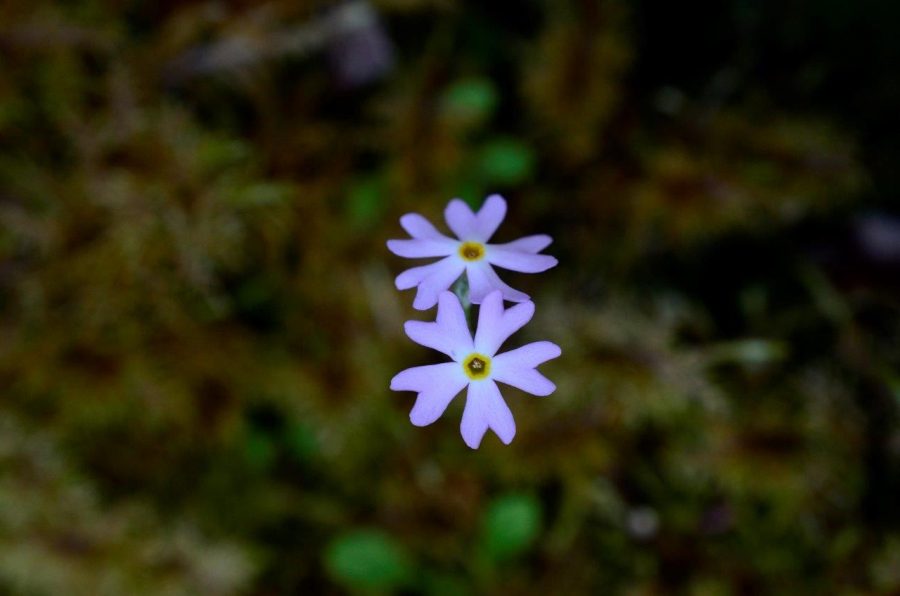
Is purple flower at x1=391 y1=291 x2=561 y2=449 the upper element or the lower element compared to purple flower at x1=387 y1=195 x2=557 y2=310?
lower

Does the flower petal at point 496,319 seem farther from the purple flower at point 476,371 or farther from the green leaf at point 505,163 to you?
the green leaf at point 505,163

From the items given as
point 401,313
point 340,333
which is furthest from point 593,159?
point 340,333

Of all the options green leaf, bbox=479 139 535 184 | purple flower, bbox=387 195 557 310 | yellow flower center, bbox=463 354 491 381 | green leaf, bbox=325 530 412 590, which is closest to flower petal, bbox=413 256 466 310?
purple flower, bbox=387 195 557 310

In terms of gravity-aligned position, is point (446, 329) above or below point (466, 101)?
below

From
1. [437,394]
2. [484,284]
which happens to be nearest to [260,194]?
[484,284]

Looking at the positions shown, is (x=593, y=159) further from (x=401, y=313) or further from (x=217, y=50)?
(x=217, y=50)

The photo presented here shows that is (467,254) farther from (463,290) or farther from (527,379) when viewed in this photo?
(527,379)

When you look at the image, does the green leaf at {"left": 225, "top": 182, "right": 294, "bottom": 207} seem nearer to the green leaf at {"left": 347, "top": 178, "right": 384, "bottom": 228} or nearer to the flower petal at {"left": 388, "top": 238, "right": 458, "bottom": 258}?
the green leaf at {"left": 347, "top": 178, "right": 384, "bottom": 228}

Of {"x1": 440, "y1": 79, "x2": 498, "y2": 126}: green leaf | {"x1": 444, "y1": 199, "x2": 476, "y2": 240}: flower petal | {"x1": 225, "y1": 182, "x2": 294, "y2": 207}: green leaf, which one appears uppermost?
{"x1": 440, "y1": 79, "x2": 498, "y2": 126}: green leaf
